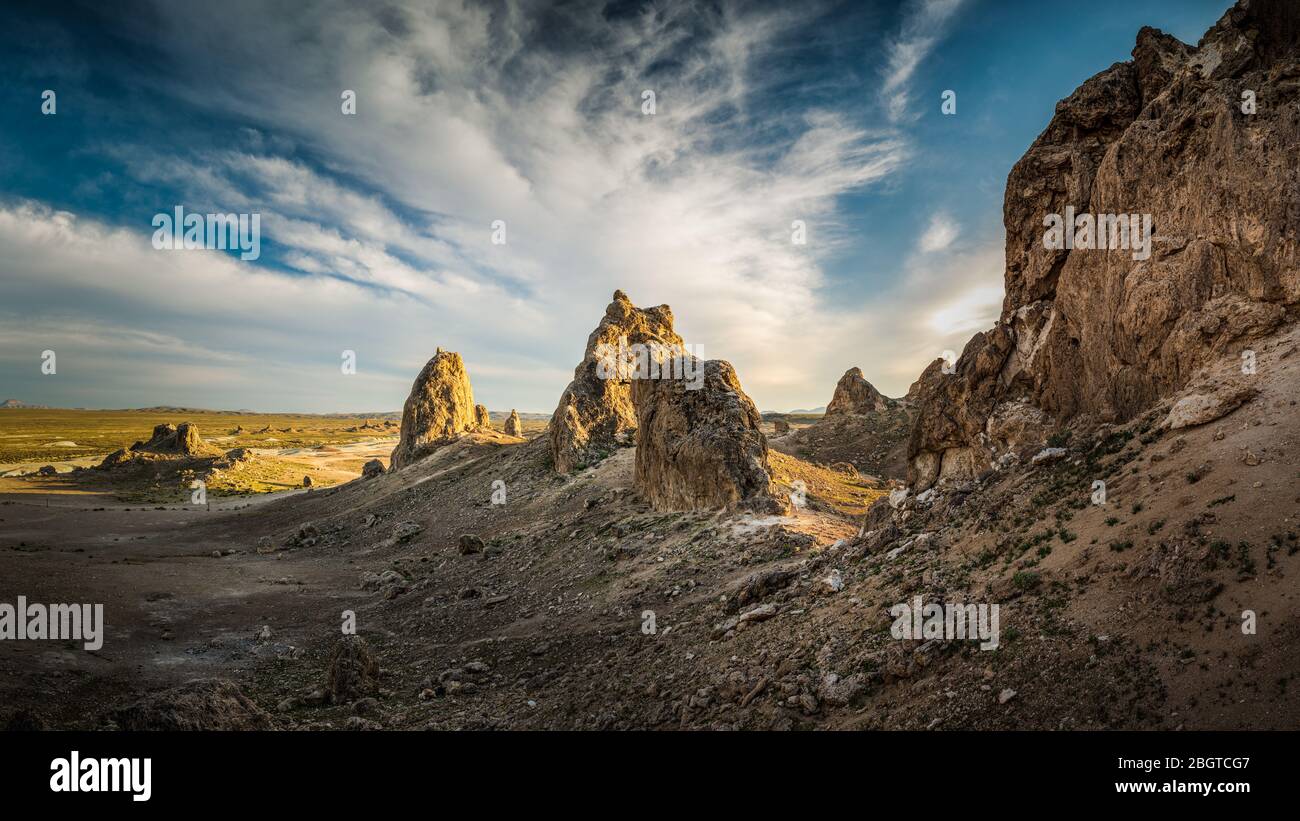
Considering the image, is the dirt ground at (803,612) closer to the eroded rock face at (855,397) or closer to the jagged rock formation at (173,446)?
the eroded rock face at (855,397)

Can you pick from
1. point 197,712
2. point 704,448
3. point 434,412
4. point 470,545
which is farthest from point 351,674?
point 434,412

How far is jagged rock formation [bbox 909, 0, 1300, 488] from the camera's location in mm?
12211

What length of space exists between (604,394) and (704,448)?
63.9 feet

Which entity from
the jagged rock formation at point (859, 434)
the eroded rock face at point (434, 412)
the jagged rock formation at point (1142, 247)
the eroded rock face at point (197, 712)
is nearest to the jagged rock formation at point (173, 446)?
the eroded rock face at point (434, 412)

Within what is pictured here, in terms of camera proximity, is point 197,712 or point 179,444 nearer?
point 197,712

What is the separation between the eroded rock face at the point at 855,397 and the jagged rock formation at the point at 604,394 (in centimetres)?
3208

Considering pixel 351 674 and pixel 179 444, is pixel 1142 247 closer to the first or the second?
pixel 351 674

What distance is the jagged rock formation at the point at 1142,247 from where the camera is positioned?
12211mm

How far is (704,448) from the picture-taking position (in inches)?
1110

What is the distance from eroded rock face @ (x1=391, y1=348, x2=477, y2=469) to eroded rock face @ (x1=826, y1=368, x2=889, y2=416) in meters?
47.1

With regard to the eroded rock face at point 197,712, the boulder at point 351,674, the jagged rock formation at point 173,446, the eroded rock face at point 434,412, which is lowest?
the boulder at point 351,674

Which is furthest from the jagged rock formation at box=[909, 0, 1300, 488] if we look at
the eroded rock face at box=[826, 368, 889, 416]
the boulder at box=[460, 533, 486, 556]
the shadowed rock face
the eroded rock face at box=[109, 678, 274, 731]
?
the shadowed rock face
